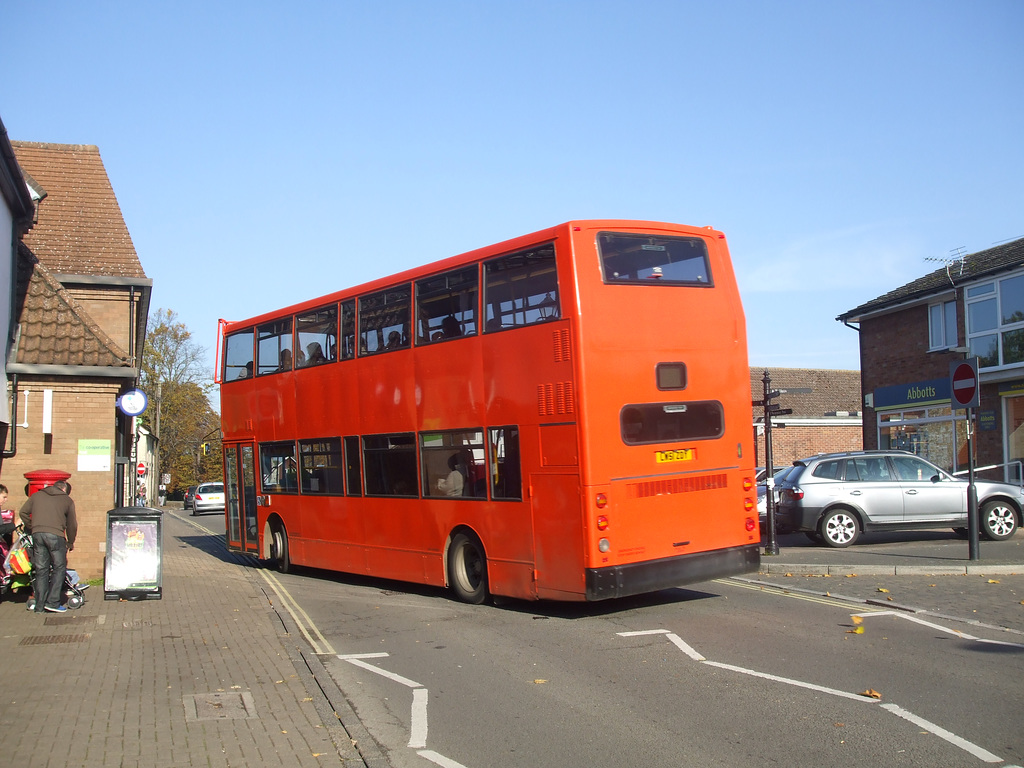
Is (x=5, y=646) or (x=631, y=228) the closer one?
(x=5, y=646)

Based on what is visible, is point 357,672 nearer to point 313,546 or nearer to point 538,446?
point 538,446

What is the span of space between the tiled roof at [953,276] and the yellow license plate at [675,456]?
57.8 ft

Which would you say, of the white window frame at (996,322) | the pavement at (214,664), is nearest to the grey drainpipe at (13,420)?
the pavement at (214,664)

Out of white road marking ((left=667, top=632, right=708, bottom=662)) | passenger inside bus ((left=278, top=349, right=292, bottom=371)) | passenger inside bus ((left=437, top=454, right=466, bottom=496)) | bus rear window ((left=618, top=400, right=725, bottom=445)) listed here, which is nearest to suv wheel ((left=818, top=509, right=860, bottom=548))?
bus rear window ((left=618, top=400, right=725, bottom=445))

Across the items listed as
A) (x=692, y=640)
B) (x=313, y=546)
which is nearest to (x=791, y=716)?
(x=692, y=640)

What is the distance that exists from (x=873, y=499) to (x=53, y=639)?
13093 millimetres

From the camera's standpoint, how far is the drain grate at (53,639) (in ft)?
30.2

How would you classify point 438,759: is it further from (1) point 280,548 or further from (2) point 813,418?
(2) point 813,418

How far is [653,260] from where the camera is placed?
10.4 metres

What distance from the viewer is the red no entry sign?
513 inches

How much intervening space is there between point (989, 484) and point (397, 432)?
10.9 metres

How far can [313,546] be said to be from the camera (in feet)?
49.7

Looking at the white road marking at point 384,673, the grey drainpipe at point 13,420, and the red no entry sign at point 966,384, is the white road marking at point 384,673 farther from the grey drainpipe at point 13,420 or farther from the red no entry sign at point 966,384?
the red no entry sign at point 966,384

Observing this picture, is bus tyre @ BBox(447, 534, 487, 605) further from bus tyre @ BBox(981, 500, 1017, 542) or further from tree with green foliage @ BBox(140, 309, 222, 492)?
tree with green foliage @ BBox(140, 309, 222, 492)
